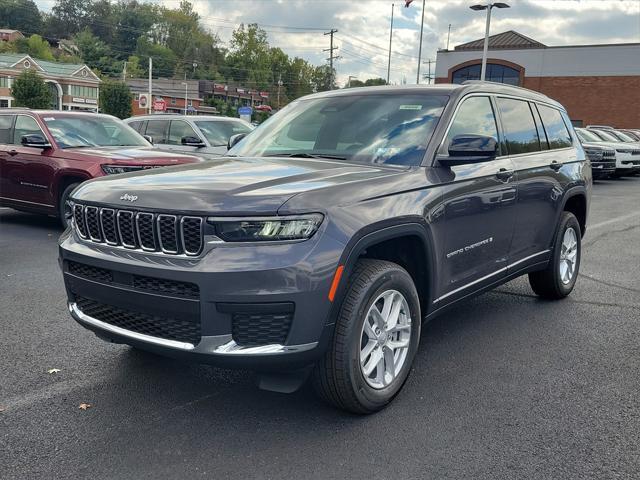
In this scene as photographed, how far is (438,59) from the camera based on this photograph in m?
56.7

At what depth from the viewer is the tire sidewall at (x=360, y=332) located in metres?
3.21

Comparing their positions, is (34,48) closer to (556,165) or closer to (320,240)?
(556,165)

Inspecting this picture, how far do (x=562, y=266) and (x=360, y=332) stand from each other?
3388 millimetres

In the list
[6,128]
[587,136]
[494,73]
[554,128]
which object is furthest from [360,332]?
[494,73]

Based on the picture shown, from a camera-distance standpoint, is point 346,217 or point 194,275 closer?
point 194,275

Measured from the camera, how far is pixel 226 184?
3.28 m

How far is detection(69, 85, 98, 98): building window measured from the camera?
89.3m

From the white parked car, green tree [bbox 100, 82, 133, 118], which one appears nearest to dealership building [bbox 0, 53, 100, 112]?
green tree [bbox 100, 82, 133, 118]

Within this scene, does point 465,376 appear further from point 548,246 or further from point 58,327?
point 58,327

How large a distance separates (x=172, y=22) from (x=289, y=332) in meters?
159

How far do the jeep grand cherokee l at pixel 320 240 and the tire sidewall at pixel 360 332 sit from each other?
11 mm

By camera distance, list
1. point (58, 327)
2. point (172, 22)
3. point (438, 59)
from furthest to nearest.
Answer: point (172, 22) → point (438, 59) → point (58, 327)

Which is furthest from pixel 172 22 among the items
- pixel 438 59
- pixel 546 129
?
pixel 546 129

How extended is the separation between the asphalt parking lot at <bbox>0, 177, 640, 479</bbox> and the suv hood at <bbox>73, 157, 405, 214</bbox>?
3.83ft
